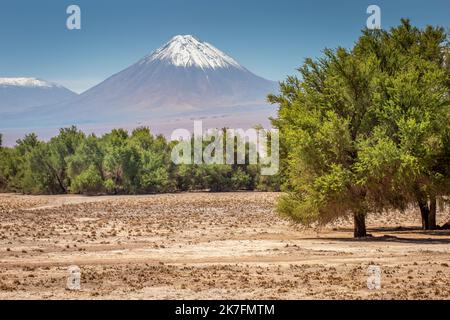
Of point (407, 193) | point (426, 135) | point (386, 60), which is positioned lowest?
point (407, 193)

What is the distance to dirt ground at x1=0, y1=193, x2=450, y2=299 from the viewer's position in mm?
20109

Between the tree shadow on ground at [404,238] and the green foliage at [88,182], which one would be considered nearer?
the tree shadow on ground at [404,238]

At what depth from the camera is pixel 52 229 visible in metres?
42.6

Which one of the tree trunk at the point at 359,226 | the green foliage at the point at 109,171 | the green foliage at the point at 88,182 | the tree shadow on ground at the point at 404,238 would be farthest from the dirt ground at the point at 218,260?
the green foliage at the point at 109,171

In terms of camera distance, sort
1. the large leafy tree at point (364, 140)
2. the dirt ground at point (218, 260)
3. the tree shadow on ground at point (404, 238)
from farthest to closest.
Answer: the tree shadow on ground at point (404, 238)
the large leafy tree at point (364, 140)
the dirt ground at point (218, 260)

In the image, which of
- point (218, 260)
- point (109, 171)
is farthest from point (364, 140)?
point (109, 171)

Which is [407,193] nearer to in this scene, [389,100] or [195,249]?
[389,100]

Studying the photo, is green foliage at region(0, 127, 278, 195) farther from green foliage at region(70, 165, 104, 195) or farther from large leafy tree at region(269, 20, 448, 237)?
large leafy tree at region(269, 20, 448, 237)

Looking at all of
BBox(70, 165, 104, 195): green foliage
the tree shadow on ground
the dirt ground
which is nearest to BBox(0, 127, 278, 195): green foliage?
BBox(70, 165, 104, 195): green foliage

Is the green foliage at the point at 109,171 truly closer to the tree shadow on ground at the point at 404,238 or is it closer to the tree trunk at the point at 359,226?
the tree shadow on ground at the point at 404,238

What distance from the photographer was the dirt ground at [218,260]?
66.0 feet

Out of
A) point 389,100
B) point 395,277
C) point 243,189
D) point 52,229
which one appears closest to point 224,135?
point 243,189

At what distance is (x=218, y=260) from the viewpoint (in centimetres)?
2770
